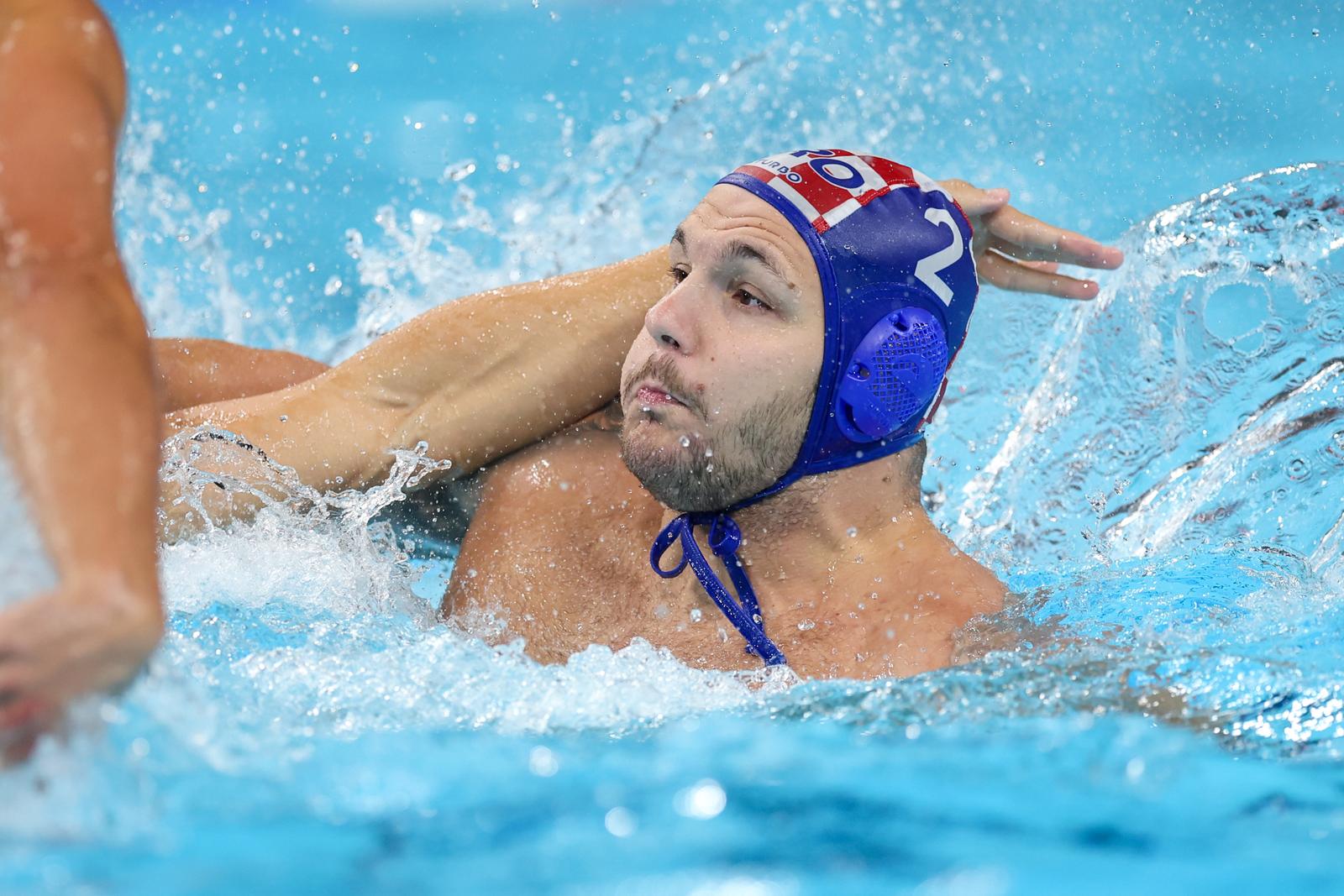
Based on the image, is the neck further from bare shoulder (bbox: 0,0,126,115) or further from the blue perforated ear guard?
bare shoulder (bbox: 0,0,126,115)

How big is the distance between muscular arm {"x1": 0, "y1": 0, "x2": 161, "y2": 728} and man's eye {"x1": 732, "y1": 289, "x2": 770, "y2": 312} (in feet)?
4.02

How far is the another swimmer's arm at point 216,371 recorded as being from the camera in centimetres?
299

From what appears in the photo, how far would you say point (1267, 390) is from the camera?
3.19 m

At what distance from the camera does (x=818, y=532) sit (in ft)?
8.19

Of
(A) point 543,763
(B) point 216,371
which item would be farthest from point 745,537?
(B) point 216,371

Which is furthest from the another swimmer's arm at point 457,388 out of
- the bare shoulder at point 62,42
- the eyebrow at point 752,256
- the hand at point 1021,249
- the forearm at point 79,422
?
the forearm at point 79,422

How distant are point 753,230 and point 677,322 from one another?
204 mm

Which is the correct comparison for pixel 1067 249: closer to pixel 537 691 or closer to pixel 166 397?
pixel 537 691

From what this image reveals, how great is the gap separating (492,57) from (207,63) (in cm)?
114

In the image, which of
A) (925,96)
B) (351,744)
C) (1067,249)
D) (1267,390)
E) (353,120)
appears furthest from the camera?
(353,120)

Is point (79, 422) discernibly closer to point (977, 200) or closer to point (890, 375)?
point (890, 375)

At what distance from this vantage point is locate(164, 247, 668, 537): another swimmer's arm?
8.64 ft

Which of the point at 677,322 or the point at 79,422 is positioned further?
the point at 677,322

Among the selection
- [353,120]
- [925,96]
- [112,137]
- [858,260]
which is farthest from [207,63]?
[112,137]
